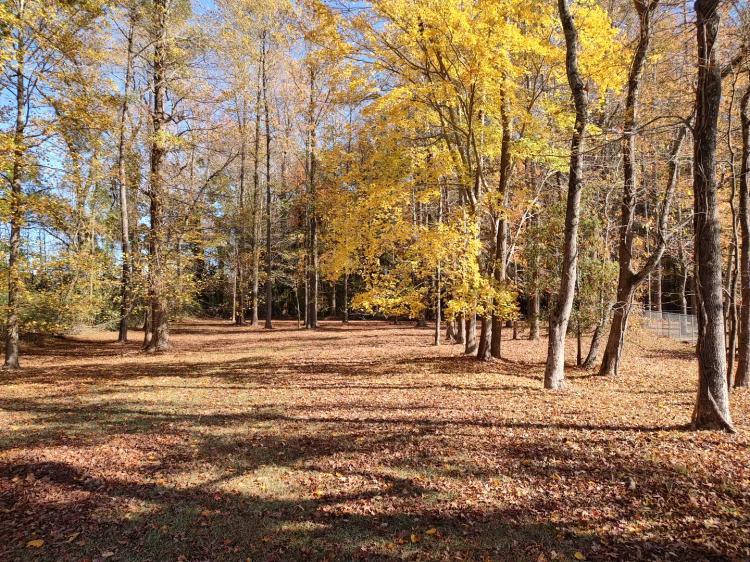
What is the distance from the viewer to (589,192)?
13344mm

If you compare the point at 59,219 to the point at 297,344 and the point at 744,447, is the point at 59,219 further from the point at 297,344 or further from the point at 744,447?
the point at 744,447

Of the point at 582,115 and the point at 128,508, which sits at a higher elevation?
the point at 582,115

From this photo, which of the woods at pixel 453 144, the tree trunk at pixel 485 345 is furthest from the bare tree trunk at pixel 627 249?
the tree trunk at pixel 485 345

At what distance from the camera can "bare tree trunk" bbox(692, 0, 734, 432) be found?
18.5ft

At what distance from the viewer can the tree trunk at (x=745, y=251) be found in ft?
29.6

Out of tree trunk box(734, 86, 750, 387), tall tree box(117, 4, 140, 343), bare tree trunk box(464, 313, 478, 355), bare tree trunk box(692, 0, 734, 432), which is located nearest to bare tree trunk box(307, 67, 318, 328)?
tall tree box(117, 4, 140, 343)

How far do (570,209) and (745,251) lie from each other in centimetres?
484

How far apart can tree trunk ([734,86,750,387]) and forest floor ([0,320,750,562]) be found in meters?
0.98

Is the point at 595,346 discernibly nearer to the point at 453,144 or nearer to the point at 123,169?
the point at 453,144

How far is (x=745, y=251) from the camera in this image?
988 cm

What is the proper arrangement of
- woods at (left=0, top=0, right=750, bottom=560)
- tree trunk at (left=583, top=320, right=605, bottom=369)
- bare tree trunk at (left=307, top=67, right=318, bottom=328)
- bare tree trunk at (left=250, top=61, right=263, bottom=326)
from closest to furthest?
1. woods at (left=0, top=0, right=750, bottom=560)
2. tree trunk at (left=583, top=320, right=605, bottom=369)
3. bare tree trunk at (left=307, top=67, right=318, bottom=328)
4. bare tree trunk at (left=250, top=61, right=263, bottom=326)

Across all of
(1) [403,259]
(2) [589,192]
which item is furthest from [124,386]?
(2) [589,192]

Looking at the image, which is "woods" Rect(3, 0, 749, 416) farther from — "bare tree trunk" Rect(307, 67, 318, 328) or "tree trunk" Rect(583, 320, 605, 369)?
"bare tree trunk" Rect(307, 67, 318, 328)

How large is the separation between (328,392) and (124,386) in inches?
193
